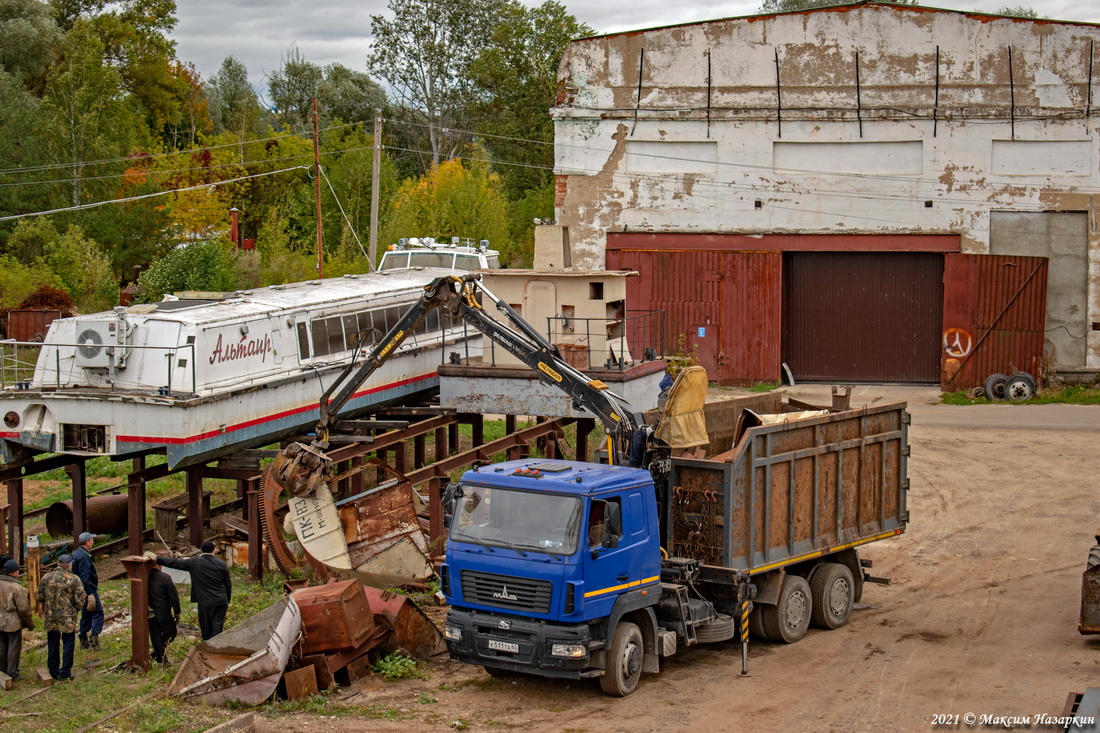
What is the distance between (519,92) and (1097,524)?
1736 inches

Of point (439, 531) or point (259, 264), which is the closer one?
point (439, 531)

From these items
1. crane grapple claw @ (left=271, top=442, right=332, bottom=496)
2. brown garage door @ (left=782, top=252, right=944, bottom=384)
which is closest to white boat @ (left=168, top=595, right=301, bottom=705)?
crane grapple claw @ (left=271, top=442, right=332, bottom=496)

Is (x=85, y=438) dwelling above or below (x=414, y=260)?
below

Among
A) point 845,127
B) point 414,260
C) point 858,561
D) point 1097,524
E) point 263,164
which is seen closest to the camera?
point 858,561

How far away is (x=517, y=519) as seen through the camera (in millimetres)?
12086

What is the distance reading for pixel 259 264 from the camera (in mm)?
41031

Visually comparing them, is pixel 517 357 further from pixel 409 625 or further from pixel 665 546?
pixel 409 625

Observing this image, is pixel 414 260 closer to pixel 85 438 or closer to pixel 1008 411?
pixel 85 438

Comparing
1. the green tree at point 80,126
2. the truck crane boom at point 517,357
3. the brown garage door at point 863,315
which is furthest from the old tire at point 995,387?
the green tree at point 80,126

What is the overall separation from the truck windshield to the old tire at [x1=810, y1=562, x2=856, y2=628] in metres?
4.30

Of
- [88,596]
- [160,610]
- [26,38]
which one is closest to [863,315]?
[160,610]

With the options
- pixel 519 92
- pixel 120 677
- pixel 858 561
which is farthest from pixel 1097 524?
pixel 519 92

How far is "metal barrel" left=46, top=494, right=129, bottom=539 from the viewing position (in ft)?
67.5

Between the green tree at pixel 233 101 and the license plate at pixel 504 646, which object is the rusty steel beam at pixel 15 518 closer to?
the license plate at pixel 504 646
